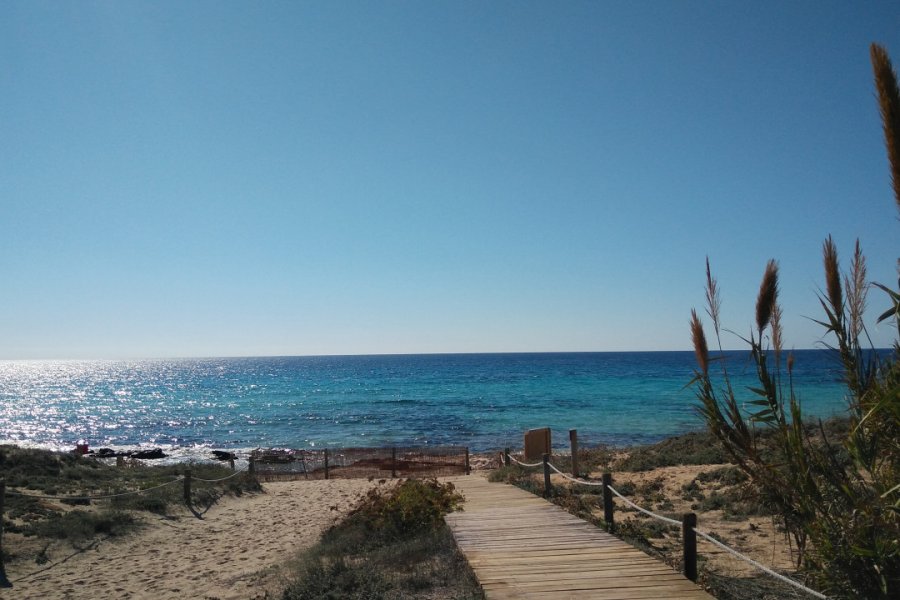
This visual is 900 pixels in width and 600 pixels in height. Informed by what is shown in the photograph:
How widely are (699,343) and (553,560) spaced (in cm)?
494

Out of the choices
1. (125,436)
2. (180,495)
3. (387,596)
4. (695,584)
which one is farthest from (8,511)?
(125,436)

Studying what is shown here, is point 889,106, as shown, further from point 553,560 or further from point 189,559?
point 189,559

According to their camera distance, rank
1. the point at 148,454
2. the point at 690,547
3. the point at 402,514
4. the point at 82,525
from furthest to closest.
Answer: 1. the point at 148,454
2. the point at 82,525
3. the point at 402,514
4. the point at 690,547

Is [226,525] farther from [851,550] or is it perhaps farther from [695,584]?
[851,550]

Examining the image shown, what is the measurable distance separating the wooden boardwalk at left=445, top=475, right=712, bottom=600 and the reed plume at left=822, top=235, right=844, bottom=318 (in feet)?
13.3

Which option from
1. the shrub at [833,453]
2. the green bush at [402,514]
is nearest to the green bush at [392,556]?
the green bush at [402,514]

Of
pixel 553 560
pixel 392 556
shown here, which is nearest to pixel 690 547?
pixel 553 560

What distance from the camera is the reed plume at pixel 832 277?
10.3ft

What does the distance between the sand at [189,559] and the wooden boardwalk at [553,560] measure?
343 centimetres

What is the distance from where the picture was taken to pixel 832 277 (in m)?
3.15

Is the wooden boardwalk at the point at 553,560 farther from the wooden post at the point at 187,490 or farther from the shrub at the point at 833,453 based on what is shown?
the wooden post at the point at 187,490

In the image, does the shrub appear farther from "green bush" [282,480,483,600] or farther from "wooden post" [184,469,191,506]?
"wooden post" [184,469,191,506]

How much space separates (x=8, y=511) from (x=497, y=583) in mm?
11834

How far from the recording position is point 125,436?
44.8 metres
